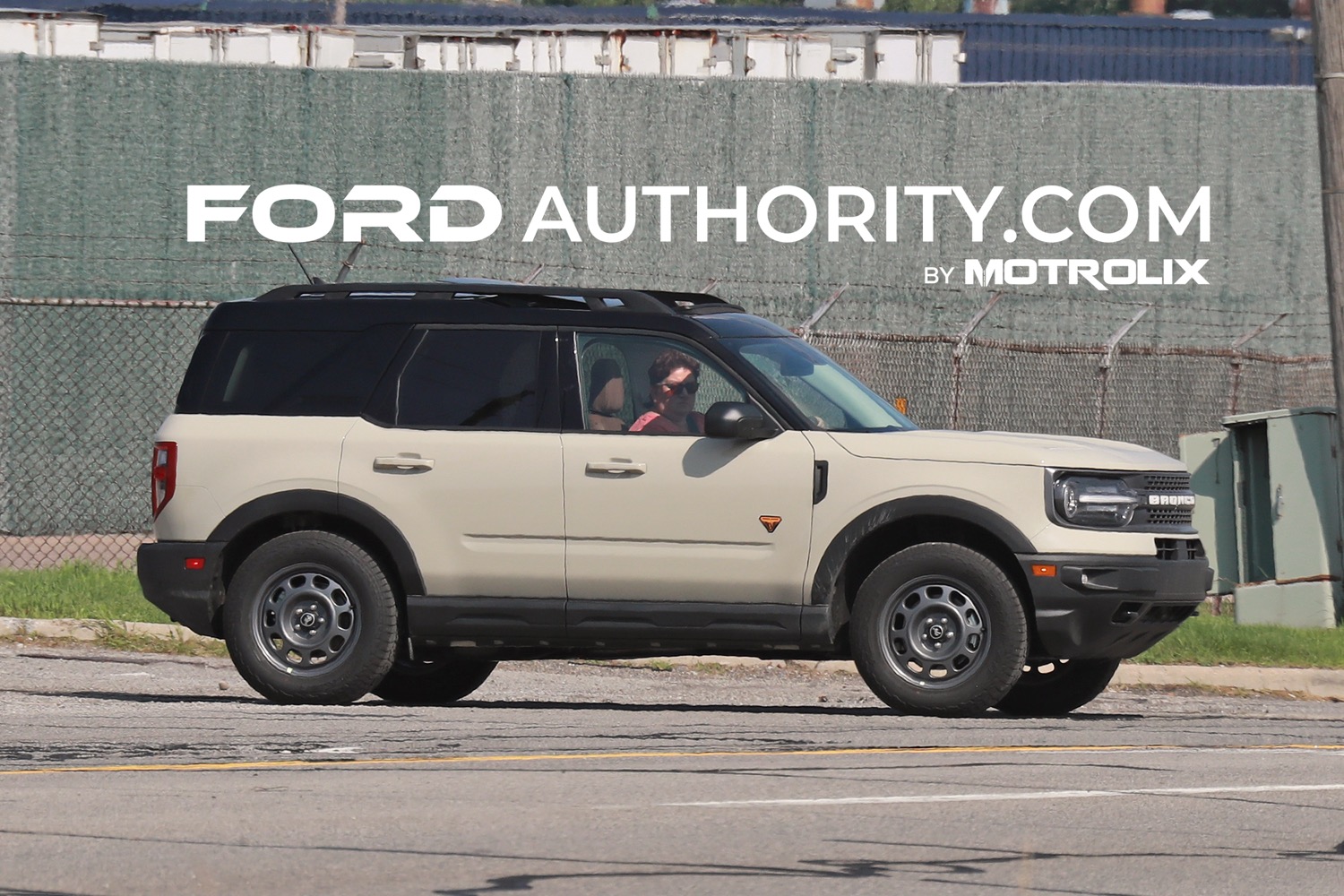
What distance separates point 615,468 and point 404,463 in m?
1.03

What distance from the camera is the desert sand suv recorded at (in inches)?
370

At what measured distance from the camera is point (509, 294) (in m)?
10.1

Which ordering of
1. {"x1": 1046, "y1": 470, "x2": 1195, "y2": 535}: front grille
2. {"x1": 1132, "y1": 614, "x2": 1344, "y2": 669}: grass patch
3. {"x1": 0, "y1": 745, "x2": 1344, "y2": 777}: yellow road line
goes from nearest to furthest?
{"x1": 0, "y1": 745, "x2": 1344, "y2": 777}: yellow road line, {"x1": 1046, "y1": 470, "x2": 1195, "y2": 535}: front grille, {"x1": 1132, "y1": 614, "x2": 1344, "y2": 669}: grass patch

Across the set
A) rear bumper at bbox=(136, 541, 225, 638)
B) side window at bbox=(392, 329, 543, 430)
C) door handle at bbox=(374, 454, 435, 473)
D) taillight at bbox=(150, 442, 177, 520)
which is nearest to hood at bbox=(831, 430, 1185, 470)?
side window at bbox=(392, 329, 543, 430)

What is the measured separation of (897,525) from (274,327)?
3.19m

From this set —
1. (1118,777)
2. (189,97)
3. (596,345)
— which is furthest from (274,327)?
(189,97)

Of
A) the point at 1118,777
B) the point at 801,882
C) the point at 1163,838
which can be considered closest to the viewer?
the point at 801,882

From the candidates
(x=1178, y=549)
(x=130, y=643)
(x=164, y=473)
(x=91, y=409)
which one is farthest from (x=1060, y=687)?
(x=91, y=409)

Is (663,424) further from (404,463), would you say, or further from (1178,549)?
(1178,549)

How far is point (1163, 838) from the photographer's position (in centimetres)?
641

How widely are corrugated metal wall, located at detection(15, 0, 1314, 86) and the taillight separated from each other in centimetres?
2674

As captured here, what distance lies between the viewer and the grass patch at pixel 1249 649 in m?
12.9

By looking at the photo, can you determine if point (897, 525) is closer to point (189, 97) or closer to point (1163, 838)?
point (1163, 838)

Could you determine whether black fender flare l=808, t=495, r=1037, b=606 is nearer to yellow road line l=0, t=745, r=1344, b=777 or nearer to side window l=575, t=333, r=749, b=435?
side window l=575, t=333, r=749, b=435
